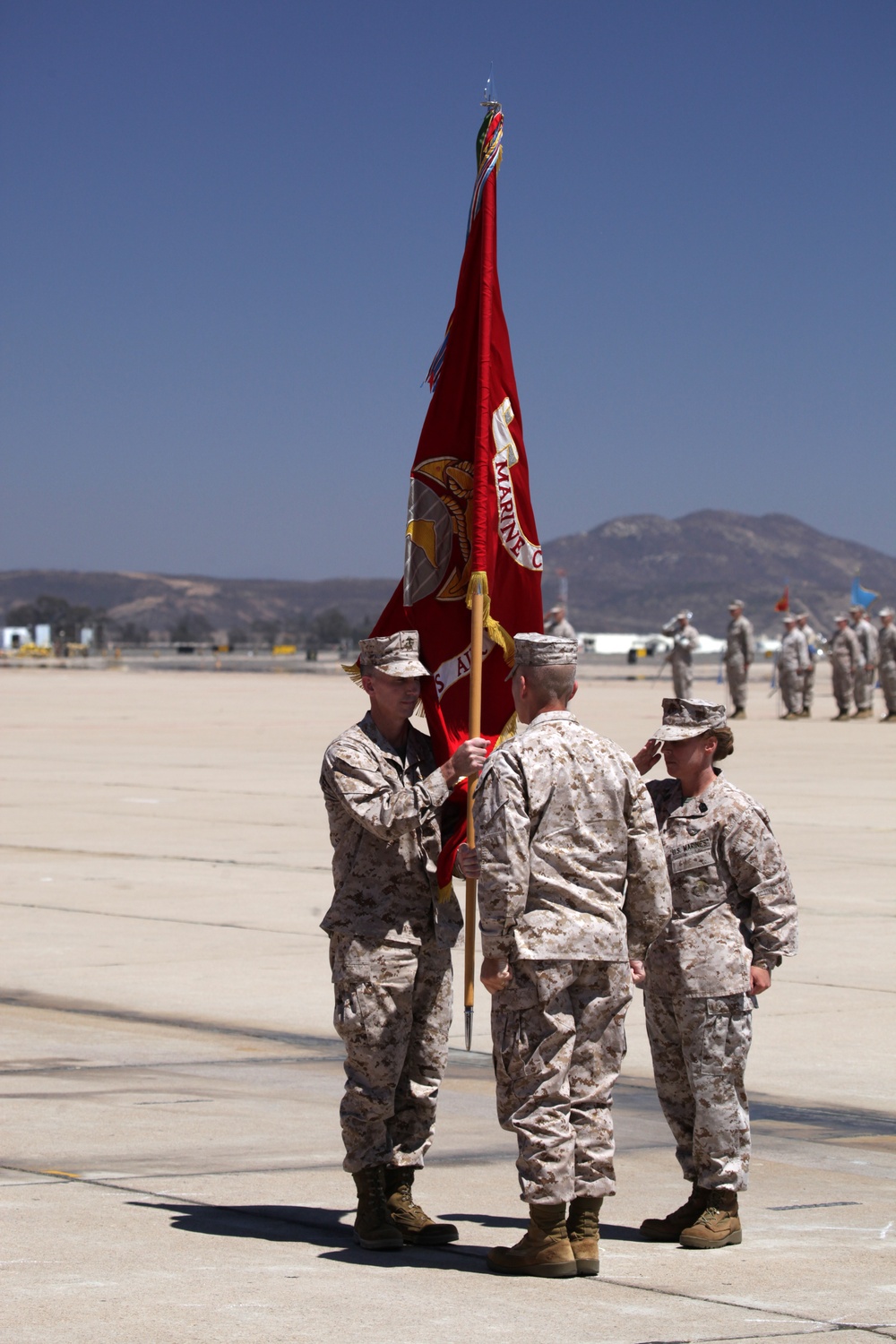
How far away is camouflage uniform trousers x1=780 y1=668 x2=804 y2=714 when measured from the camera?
3659 cm

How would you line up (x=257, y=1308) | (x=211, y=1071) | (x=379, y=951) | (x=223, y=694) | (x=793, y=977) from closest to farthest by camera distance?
1. (x=257, y=1308)
2. (x=379, y=951)
3. (x=211, y=1071)
4. (x=793, y=977)
5. (x=223, y=694)

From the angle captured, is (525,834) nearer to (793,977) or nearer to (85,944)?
(793,977)

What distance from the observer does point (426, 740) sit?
6188 millimetres

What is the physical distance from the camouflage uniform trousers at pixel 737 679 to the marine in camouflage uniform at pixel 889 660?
2.56 meters

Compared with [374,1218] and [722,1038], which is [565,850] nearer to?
[722,1038]

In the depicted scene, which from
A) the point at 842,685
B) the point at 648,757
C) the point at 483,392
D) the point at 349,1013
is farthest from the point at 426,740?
the point at 842,685

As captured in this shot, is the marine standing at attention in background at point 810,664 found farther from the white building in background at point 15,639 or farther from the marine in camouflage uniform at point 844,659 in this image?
the white building in background at point 15,639

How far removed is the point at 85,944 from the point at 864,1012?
460 centimetres

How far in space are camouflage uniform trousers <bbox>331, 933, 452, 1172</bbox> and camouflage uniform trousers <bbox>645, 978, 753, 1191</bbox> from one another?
703 mm

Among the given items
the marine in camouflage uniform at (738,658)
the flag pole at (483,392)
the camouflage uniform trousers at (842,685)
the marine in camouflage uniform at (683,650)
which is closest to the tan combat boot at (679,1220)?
the flag pole at (483,392)

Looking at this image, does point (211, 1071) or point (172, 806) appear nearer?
point (211, 1071)

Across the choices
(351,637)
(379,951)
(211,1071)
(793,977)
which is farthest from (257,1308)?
(351,637)

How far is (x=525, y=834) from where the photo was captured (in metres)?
5.34

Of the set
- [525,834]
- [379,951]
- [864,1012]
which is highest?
[525,834]
